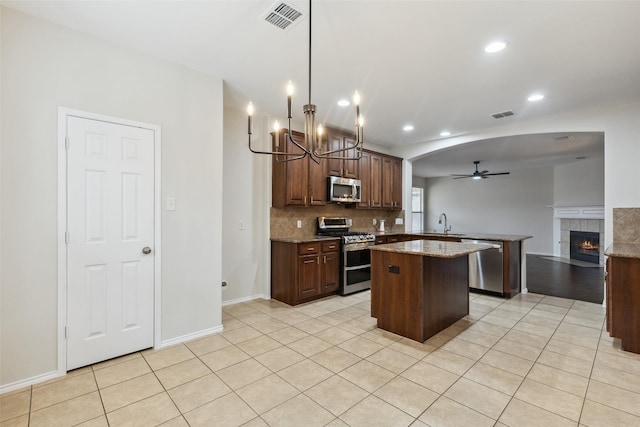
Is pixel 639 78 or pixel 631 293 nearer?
pixel 631 293

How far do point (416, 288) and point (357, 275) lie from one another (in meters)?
1.91

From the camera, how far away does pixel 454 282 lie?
347 cm

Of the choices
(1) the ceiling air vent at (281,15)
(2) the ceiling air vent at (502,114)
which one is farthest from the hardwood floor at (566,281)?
(1) the ceiling air vent at (281,15)

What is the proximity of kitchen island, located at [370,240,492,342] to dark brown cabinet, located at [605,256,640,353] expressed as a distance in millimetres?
1109

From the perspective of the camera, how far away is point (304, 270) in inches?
161

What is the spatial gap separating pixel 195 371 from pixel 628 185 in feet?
17.7

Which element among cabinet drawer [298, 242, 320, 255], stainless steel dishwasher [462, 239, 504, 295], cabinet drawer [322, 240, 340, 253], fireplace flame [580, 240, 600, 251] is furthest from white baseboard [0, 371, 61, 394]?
fireplace flame [580, 240, 600, 251]

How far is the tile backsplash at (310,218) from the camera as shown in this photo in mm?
4602

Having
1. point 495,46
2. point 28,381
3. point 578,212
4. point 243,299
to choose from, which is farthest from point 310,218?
point 578,212

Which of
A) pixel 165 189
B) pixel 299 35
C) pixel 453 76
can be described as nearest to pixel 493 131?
pixel 453 76

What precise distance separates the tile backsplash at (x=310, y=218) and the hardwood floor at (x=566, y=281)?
269 cm

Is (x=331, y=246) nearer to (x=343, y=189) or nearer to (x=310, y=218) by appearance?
(x=310, y=218)

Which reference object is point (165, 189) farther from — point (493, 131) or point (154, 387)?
point (493, 131)

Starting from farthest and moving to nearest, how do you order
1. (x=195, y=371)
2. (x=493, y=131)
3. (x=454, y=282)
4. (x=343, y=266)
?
1. (x=493, y=131)
2. (x=343, y=266)
3. (x=454, y=282)
4. (x=195, y=371)
